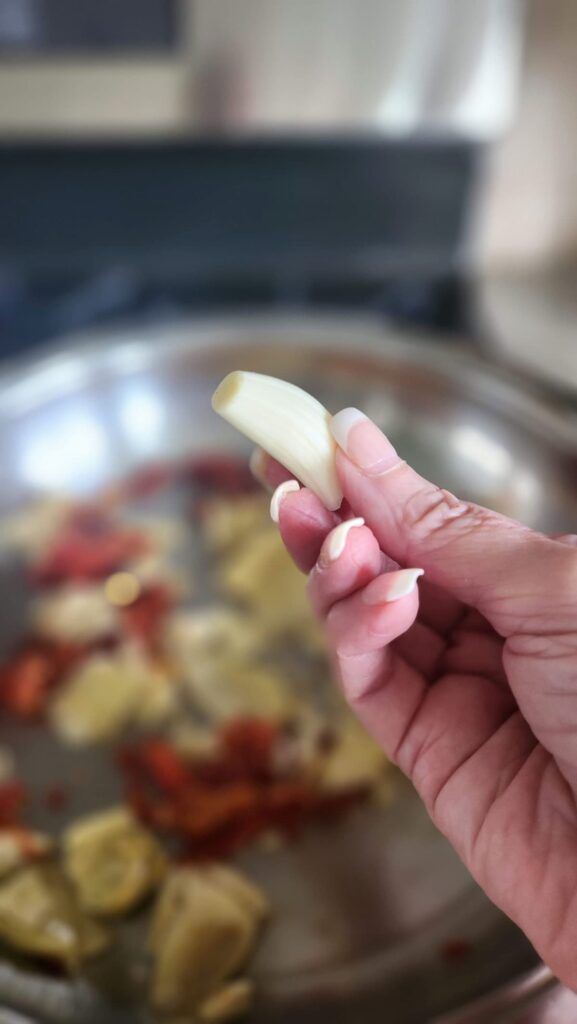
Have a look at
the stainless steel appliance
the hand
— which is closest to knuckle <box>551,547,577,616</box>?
the hand

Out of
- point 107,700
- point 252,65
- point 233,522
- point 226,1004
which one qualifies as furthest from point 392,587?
point 252,65

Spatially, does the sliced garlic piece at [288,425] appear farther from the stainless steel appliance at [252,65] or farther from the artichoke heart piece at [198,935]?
the stainless steel appliance at [252,65]

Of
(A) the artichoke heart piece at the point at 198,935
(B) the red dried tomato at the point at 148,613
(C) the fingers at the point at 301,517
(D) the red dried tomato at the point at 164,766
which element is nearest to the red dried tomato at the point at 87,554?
(B) the red dried tomato at the point at 148,613

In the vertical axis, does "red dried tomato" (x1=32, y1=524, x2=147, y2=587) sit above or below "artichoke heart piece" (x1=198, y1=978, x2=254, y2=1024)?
above

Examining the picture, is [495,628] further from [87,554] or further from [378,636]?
[87,554]

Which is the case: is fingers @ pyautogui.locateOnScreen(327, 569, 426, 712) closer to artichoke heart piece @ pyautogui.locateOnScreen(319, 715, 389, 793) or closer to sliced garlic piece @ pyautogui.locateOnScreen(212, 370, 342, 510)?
sliced garlic piece @ pyautogui.locateOnScreen(212, 370, 342, 510)

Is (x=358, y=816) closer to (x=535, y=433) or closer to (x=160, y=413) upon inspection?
(x=535, y=433)
